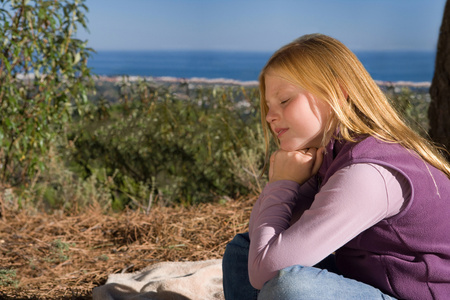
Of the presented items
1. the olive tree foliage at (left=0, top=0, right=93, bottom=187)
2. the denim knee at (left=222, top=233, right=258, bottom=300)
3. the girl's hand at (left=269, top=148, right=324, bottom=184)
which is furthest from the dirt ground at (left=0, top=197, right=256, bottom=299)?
the girl's hand at (left=269, top=148, right=324, bottom=184)

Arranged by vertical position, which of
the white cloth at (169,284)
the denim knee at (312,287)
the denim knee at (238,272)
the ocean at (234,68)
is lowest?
the ocean at (234,68)

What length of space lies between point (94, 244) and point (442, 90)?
2.45 m

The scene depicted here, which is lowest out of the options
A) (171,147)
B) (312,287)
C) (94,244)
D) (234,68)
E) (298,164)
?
(234,68)

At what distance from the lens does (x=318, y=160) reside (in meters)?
1.72

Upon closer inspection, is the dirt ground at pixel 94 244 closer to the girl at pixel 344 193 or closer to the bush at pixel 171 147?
the bush at pixel 171 147

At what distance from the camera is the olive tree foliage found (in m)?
3.77

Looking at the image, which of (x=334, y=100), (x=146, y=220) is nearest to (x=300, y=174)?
(x=334, y=100)

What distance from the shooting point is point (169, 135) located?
5.14m

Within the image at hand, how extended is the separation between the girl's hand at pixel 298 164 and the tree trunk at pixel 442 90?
2.10 meters

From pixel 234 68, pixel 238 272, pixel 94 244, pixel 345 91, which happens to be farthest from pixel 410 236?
pixel 234 68

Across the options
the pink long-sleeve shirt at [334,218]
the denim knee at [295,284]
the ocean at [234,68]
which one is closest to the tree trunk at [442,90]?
the pink long-sleeve shirt at [334,218]

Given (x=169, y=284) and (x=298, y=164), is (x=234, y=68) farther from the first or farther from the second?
(x=298, y=164)

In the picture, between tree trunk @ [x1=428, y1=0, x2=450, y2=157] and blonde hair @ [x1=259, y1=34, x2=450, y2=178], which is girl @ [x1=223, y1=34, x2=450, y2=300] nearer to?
blonde hair @ [x1=259, y1=34, x2=450, y2=178]

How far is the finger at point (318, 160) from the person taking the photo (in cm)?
171
